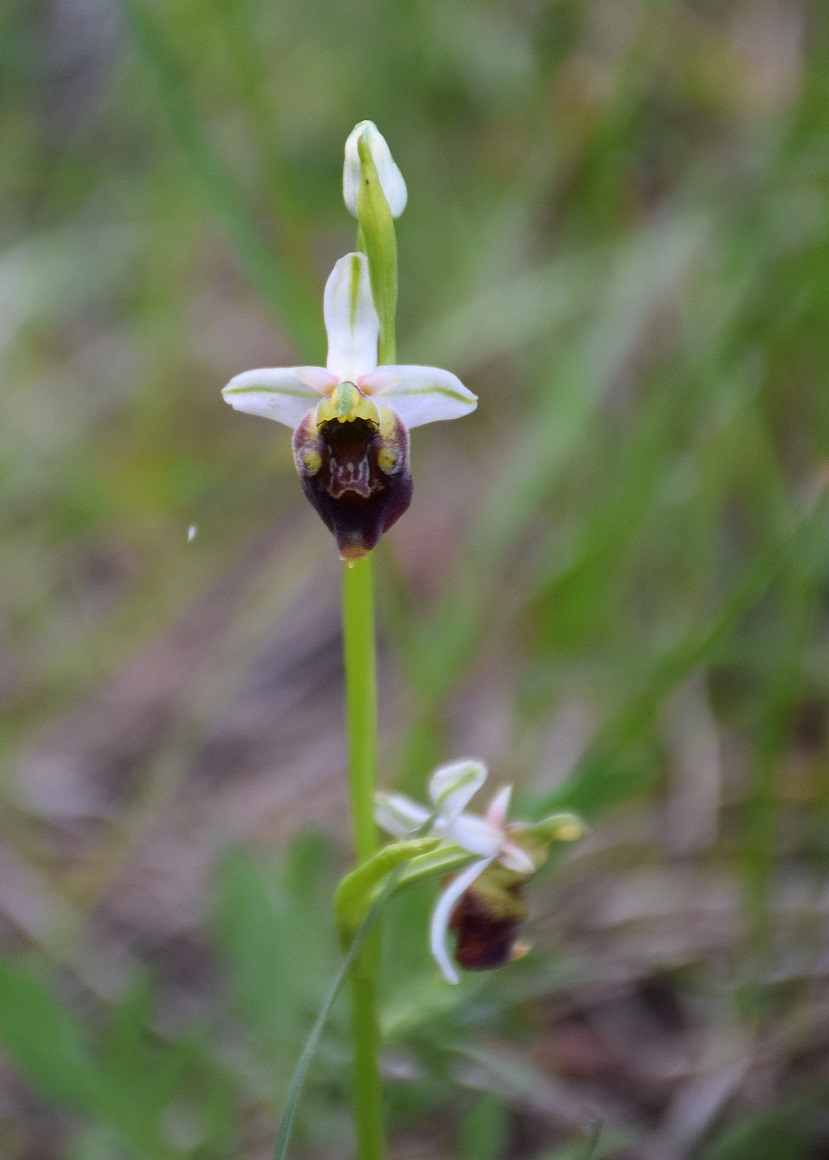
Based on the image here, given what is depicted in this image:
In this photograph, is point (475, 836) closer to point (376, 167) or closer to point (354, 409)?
point (354, 409)

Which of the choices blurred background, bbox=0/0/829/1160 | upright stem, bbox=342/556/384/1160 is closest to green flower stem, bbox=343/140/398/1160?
upright stem, bbox=342/556/384/1160

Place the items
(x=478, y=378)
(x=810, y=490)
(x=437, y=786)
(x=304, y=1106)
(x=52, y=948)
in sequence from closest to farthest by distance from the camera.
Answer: (x=437, y=786)
(x=304, y=1106)
(x=810, y=490)
(x=52, y=948)
(x=478, y=378)

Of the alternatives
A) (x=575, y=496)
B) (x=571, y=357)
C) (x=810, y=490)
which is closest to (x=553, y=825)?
(x=810, y=490)

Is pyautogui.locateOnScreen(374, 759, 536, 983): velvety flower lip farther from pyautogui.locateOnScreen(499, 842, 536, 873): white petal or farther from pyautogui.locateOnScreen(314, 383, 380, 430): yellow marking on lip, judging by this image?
pyautogui.locateOnScreen(314, 383, 380, 430): yellow marking on lip

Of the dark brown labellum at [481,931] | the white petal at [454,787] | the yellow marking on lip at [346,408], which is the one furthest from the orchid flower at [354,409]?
the dark brown labellum at [481,931]

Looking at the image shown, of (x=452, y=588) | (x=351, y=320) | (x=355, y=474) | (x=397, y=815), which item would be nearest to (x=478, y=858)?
(x=397, y=815)

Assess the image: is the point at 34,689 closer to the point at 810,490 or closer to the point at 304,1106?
the point at 304,1106

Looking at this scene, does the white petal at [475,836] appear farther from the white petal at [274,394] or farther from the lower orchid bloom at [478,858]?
the white petal at [274,394]
